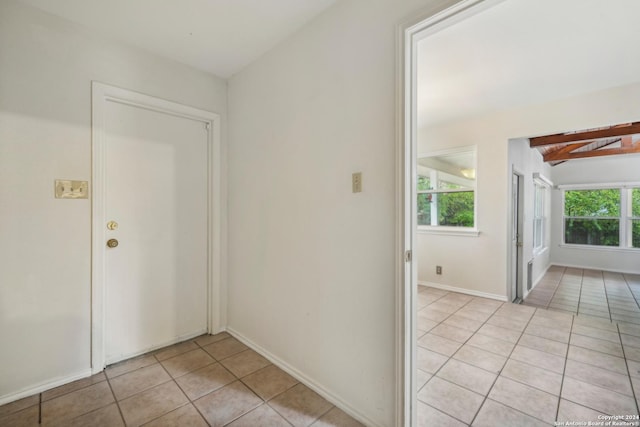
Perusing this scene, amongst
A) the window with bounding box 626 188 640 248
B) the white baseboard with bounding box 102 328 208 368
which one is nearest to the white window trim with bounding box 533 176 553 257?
the window with bounding box 626 188 640 248

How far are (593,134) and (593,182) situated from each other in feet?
9.76

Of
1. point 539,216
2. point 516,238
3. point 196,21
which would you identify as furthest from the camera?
point 539,216

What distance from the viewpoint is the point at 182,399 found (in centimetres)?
175

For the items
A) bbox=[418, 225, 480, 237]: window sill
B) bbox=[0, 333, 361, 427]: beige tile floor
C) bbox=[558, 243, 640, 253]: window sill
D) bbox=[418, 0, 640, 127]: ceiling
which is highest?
bbox=[418, 0, 640, 127]: ceiling

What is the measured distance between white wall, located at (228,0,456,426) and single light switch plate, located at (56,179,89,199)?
1.11 metres

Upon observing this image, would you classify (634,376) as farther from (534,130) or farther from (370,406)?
(534,130)

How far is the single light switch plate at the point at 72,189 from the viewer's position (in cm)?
187

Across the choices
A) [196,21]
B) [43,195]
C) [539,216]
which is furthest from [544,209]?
[43,195]

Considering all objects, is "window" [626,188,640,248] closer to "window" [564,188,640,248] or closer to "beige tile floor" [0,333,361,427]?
"window" [564,188,640,248]

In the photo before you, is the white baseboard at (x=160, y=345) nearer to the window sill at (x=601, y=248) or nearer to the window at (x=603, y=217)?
the window sill at (x=601, y=248)

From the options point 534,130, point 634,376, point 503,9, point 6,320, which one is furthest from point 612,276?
point 6,320

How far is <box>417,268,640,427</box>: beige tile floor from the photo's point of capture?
66.4 inches

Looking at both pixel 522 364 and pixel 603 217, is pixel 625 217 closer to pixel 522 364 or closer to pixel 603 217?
pixel 603 217

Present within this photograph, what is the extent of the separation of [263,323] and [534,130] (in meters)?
3.88
